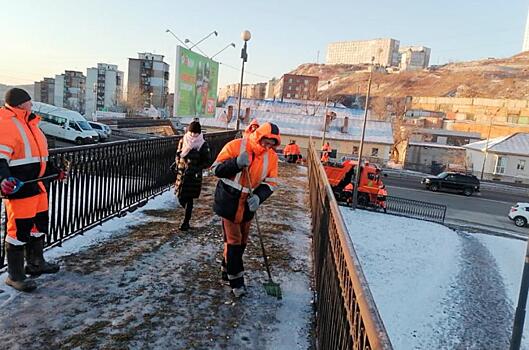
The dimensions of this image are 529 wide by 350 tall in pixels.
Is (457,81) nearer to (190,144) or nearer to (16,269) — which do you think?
(190,144)

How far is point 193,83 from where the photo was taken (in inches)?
680

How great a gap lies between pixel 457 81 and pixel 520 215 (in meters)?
143

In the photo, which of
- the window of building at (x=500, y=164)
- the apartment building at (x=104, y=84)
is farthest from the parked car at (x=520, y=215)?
the apartment building at (x=104, y=84)

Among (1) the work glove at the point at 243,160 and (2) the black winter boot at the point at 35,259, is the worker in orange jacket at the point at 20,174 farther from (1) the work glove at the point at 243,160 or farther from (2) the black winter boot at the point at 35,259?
(1) the work glove at the point at 243,160

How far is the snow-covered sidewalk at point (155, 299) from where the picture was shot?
3184mm

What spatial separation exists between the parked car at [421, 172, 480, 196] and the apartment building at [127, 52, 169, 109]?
244 ft

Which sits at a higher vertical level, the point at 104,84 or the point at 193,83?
the point at 104,84

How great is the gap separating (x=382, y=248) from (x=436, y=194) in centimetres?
2087

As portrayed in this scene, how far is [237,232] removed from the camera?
3994mm

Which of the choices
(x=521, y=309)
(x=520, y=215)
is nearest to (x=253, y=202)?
(x=521, y=309)

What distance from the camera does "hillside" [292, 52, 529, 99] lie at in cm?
13168

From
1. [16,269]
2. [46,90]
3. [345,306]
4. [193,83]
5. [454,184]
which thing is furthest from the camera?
[46,90]

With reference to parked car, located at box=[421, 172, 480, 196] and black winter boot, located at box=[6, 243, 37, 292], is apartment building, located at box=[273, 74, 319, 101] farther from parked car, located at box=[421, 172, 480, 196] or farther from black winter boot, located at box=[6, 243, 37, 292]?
black winter boot, located at box=[6, 243, 37, 292]

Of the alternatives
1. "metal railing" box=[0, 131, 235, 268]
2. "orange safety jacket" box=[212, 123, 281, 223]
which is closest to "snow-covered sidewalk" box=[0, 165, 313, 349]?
"metal railing" box=[0, 131, 235, 268]
